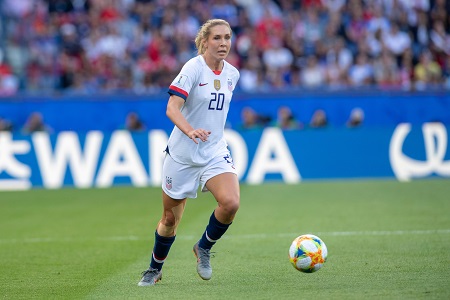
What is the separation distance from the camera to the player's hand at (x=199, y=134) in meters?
7.25

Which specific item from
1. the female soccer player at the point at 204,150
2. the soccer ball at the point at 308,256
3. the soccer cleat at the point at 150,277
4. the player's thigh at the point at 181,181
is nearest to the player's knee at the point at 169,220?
the female soccer player at the point at 204,150

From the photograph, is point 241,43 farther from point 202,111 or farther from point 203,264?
point 203,264

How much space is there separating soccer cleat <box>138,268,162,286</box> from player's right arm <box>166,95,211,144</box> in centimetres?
144

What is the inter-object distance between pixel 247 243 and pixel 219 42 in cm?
358

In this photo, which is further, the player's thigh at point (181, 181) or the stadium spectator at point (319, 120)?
the stadium spectator at point (319, 120)

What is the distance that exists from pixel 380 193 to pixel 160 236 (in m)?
8.78

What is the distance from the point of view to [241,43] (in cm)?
2342

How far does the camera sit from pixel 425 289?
702cm

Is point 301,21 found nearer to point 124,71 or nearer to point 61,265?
point 124,71

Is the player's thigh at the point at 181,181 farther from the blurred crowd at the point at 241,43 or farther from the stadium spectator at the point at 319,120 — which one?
the blurred crowd at the point at 241,43

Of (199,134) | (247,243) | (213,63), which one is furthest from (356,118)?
(199,134)

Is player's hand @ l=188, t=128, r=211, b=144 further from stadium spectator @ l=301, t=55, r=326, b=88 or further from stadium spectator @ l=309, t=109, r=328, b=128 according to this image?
stadium spectator @ l=301, t=55, r=326, b=88

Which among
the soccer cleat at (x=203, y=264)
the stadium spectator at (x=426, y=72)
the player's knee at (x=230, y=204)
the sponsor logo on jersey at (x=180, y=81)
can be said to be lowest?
the stadium spectator at (x=426, y=72)

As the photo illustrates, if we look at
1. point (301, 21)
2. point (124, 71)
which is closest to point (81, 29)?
point (124, 71)
